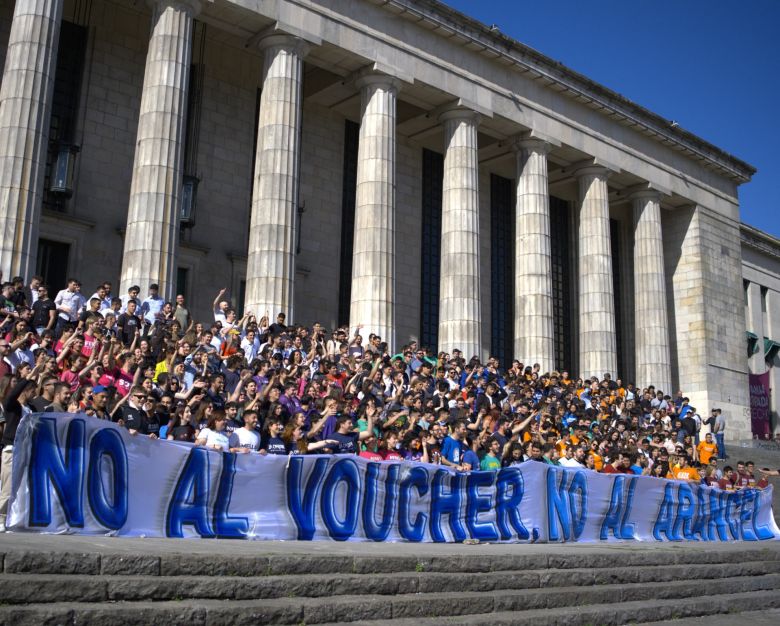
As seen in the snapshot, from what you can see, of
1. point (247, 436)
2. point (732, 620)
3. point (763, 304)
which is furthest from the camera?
point (763, 304)

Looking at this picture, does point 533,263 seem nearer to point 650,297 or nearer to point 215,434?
point 650,297

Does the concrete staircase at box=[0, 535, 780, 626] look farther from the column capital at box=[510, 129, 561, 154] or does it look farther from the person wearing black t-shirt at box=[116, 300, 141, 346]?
the column capital at box=[510, 129, 561, 154]

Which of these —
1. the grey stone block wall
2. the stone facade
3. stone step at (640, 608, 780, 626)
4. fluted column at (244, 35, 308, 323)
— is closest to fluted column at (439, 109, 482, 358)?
fluted column at (244, 35, 308, 323)

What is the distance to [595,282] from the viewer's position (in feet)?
104

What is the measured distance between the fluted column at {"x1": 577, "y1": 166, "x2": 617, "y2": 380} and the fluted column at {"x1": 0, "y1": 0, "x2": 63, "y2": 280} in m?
19.6

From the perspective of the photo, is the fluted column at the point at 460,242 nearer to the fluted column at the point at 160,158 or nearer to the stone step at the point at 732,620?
the fluted column at the point at 160,158

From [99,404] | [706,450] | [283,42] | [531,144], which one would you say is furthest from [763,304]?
[99,404]

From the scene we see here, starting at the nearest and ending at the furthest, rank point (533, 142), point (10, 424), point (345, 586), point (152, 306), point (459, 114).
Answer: point (345, 586), point (10, 424), point (152, 306), point (459, 114), point (533, 142)

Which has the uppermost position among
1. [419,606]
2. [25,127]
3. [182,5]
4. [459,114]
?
[182,5]

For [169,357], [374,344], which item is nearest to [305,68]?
[374,344]

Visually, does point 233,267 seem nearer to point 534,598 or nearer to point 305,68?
point 305,68

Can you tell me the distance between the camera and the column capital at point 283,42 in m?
23.9

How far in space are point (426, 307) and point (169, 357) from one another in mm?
17820

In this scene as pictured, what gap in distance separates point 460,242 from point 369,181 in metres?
3.77
